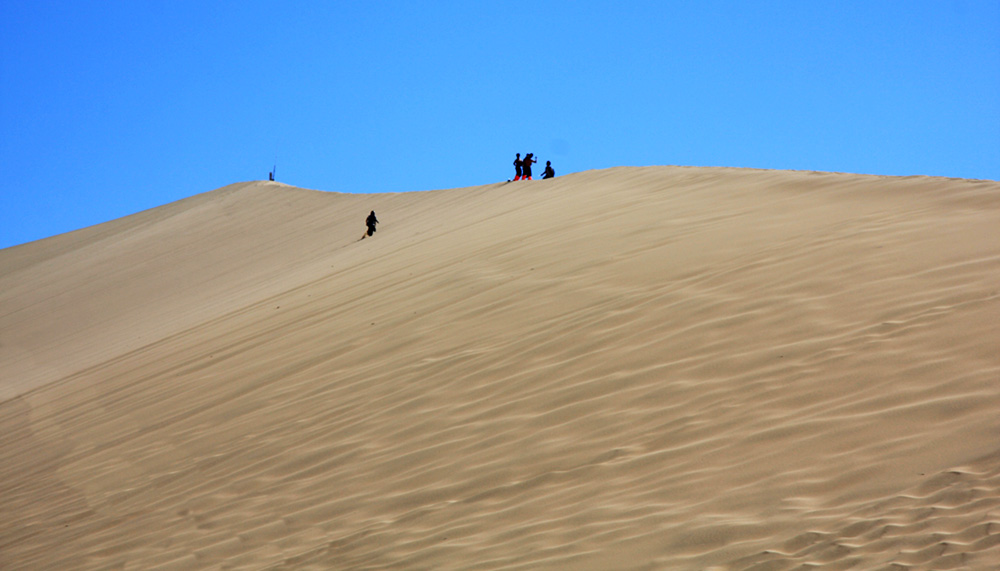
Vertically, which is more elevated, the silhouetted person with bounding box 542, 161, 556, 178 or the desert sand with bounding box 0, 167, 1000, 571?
the silhouetted person with bounding box 542, 161, 556, 178

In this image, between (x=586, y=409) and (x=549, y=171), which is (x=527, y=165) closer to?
(x=549, y=171)

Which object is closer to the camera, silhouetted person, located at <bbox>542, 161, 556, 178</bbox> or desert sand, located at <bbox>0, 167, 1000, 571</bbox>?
desert sand, located at <bbox>0, 167, 1000, 571</bbox>

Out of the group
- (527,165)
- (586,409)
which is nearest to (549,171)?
(527,165)

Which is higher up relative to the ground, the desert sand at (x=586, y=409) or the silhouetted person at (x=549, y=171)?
the silhouetted person at (x=549, y=171)

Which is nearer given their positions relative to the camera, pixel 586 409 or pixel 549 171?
pixel 586 409

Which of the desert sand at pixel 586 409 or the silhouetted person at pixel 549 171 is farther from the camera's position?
the silhouetted person at pixel 549 171

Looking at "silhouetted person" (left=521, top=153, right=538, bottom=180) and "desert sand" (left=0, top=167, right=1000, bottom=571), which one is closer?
"desert sand" (left=0, top=167, right=1000, bottom=571)

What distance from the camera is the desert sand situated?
Answer: 3.46m

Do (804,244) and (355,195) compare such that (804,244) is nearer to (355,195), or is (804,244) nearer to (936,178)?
(936,178)

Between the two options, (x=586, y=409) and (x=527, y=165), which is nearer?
(x=586, y=409)

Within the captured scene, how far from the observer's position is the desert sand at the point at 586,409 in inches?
136

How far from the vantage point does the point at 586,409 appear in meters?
4.79

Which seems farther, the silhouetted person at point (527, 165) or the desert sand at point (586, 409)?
the silhouetted person at point (527, 165)

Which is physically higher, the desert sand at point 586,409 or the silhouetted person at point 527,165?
the silhouetted person at point 527,165
